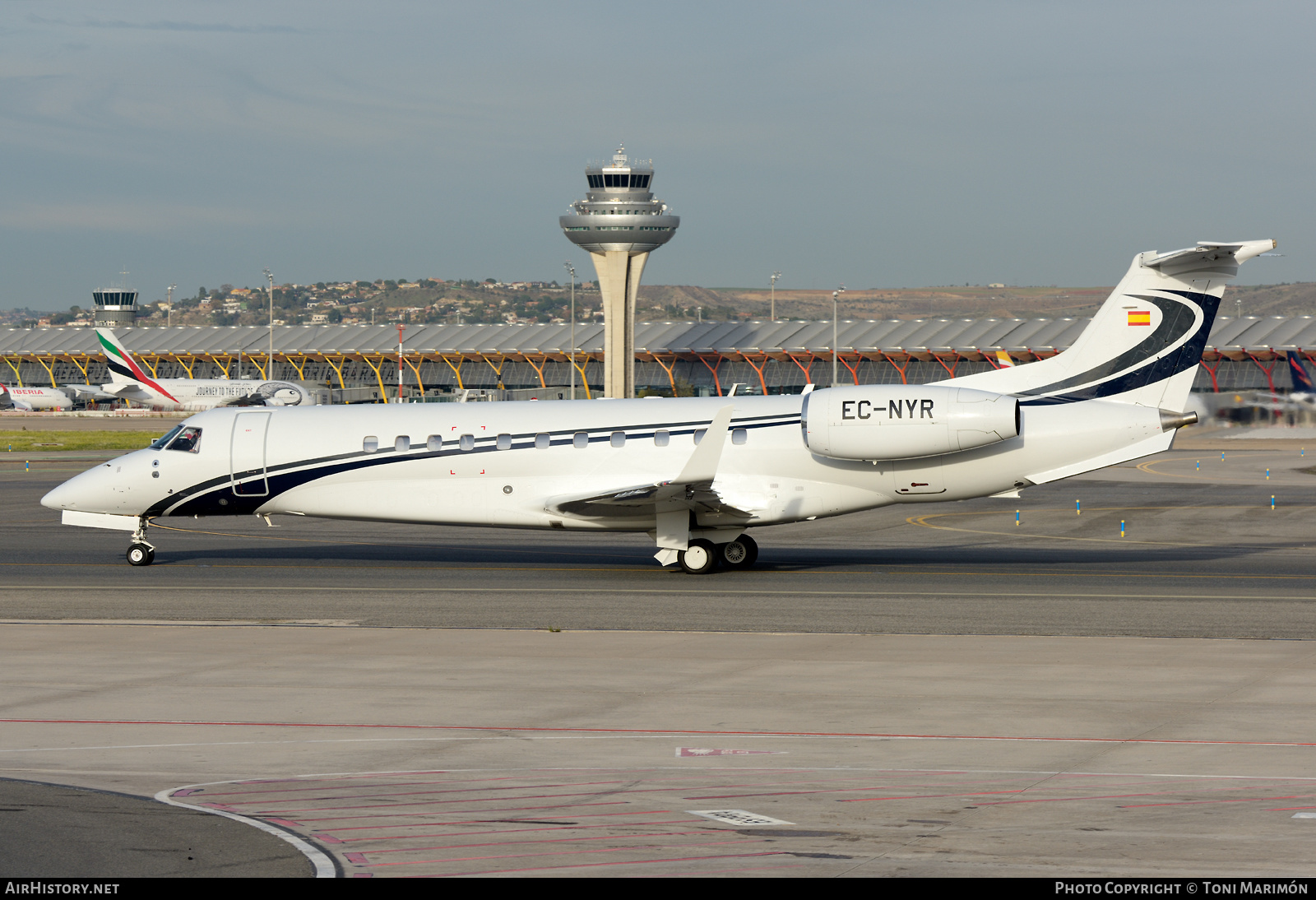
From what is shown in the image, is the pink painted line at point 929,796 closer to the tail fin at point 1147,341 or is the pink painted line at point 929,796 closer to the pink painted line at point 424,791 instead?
the pink painted line at point 424,791

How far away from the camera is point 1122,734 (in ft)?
36.5

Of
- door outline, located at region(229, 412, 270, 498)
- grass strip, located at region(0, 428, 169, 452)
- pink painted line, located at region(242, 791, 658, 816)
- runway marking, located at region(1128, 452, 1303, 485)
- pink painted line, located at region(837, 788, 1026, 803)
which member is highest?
door outline, located at region(229, 412, 270, 498)

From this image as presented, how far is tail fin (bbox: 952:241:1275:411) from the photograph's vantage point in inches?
891

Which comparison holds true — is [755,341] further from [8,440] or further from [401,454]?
[401,454]

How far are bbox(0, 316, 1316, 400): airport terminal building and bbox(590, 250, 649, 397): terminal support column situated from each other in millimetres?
5011

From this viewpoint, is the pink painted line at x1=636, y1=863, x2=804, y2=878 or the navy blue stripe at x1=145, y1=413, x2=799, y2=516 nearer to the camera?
the pink painted line at x1=636, y1=863, x2=804, y2=878

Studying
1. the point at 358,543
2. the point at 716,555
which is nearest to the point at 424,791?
the point at 716,555

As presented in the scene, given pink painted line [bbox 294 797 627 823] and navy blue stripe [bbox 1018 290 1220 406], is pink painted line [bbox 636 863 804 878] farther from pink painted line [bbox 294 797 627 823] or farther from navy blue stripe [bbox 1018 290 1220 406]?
navy blue stripe [bbox 1018 290 1220 406]

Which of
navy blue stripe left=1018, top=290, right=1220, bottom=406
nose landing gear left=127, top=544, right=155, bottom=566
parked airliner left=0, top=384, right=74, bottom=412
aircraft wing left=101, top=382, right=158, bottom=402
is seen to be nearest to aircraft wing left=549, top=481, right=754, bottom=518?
navy blue stripe left=1018, top=290, right=1220, bottom=406

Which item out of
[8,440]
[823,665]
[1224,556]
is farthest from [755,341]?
[823,665]

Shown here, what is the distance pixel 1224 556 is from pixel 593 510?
12866 mm

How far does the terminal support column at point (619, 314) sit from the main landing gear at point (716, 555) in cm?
8868

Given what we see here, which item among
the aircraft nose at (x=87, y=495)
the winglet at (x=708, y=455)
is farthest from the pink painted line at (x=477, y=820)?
the aircraft nose at (x=87, y=495)

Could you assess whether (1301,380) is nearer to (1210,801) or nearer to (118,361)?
(1210,801)
